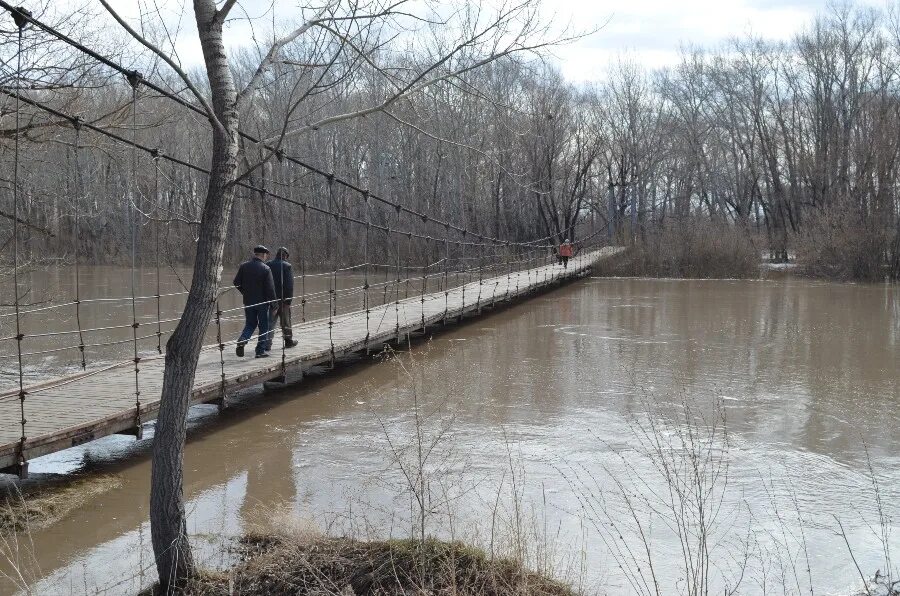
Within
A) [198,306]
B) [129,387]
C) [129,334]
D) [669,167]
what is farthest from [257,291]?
[669,167]

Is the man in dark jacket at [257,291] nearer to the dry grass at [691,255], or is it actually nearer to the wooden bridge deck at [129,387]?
the wooden bridge deck at [129,387]

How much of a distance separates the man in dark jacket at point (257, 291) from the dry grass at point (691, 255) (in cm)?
2069

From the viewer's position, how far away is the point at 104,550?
4.74 meters

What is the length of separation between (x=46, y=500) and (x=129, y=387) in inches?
61.4

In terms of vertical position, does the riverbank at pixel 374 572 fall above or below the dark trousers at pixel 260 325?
below

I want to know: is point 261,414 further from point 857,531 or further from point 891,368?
point 891,368

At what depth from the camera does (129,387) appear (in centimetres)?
685

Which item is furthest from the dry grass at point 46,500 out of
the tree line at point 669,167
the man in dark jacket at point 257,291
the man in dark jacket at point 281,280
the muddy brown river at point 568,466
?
the tree line at point 669,167

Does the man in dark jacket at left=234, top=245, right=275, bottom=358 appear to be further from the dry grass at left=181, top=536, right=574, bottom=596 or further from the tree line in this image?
the tree line

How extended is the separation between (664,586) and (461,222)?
27164 mm

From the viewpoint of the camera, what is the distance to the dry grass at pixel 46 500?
4.97 meters

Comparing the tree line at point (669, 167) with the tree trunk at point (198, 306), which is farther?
the tree line at point (669, 167)

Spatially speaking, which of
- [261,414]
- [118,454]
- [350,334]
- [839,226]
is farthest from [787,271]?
[118,454]

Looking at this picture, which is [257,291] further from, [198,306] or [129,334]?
[129,334]
